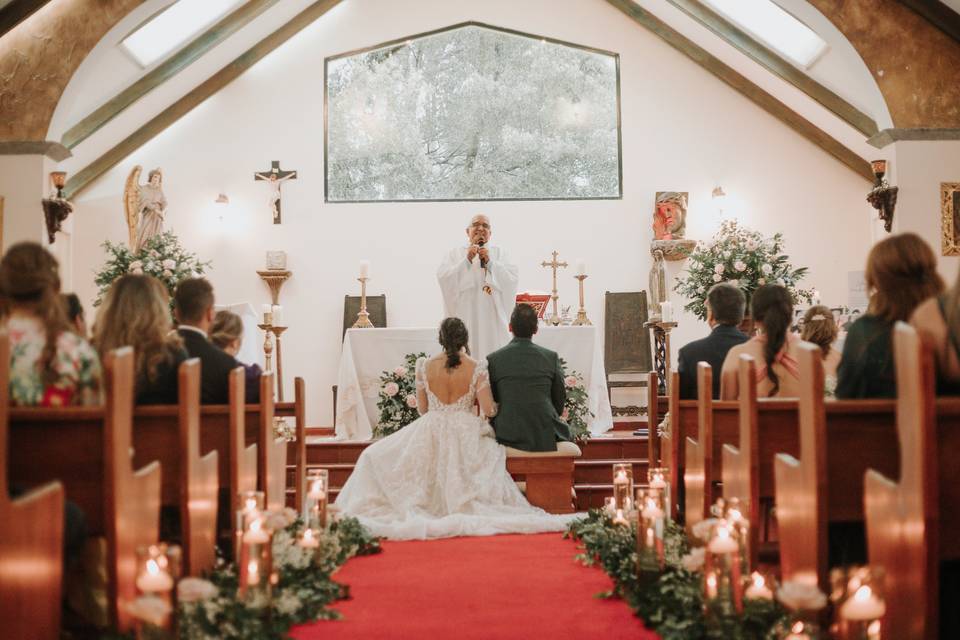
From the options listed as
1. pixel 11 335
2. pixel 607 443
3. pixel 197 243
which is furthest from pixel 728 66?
pixel 11 335

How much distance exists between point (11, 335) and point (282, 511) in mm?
1089

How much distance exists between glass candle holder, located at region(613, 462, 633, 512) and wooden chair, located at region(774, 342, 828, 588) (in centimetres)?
128

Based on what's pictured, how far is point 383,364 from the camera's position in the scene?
7.89 metres

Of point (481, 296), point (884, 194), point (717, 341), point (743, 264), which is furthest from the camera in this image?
point (884, 194)

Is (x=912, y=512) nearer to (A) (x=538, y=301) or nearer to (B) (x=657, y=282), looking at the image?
(B) (x=657, y=282)

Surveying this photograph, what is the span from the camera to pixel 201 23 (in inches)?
372

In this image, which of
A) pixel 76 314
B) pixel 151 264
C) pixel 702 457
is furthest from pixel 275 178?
pixel 702 457

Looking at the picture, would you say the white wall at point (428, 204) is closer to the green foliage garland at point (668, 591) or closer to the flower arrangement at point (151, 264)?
the flower arrangement at point (151, 264)

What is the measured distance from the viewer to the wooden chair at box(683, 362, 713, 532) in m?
3.90

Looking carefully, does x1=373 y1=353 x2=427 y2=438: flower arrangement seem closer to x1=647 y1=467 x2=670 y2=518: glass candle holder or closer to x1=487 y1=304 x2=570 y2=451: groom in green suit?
x1=487 y1=304 x2=570 y2=451: groom in green suit

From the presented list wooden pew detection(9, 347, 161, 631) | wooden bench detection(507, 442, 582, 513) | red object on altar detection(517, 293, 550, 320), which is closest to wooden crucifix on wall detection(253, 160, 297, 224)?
red object on altar detection(517, 293, 550, 320)

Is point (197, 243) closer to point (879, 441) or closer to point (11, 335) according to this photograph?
point (11, 335)

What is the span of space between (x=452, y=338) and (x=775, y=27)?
5346mm

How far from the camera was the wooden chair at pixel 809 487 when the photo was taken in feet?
9.34
